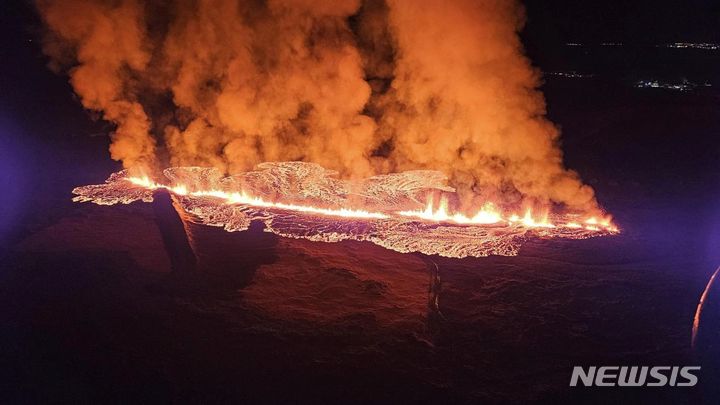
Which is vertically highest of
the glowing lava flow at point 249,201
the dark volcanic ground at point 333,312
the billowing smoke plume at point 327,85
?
the billowing smoke plume at point 327,85

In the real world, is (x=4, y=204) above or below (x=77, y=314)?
above

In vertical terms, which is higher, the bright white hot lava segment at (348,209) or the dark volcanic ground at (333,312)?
the bright white hot lava segment at (348,209)

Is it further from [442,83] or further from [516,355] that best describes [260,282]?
[442,83]

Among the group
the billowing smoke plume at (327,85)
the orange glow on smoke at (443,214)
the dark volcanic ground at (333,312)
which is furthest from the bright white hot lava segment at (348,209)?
the billowing smoke plume at (327,85)

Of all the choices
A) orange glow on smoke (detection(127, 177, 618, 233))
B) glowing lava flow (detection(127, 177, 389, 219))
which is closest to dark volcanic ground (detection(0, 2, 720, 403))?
orange glow on smoke (detection(127, 177, 618, 233))

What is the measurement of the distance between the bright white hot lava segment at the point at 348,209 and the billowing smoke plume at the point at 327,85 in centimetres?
54

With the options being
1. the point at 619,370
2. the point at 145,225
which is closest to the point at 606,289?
the point at 619,370

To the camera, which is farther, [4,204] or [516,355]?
[4,204]

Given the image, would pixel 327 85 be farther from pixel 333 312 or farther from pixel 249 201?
pixel 333 312

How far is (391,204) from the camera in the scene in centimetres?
900

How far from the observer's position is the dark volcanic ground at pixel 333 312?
4.14 meters

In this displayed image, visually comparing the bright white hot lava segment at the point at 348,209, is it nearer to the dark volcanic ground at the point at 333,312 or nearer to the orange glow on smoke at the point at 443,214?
the orange glow on smoke at the point at 443,214

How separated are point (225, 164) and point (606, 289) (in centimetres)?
863

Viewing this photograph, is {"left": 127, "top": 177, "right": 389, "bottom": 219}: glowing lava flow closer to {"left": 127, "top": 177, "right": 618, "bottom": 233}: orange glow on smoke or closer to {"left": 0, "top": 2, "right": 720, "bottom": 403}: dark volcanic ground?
{"left": 127, "top": 177, "right": 618, "bottom": 233}: orange glow on smoke
